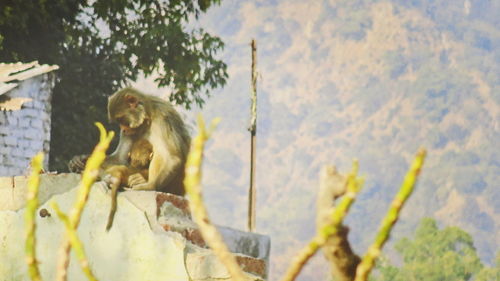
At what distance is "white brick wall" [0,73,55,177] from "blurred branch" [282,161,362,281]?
47.1 ft

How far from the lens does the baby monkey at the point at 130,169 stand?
19.0 ft

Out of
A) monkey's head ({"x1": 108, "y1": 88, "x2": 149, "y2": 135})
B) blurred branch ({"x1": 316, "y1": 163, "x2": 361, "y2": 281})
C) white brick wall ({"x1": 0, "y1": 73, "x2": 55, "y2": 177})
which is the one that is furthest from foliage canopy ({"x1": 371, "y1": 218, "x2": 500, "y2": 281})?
blurred branch ({"x1": 316, "y1": 163, "x2": 361, "y2": 281})

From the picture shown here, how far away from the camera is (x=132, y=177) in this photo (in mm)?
6168

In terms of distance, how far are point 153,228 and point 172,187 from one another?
83 cm

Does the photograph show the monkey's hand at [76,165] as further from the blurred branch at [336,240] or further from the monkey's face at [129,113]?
the blurred branch at [336,240]

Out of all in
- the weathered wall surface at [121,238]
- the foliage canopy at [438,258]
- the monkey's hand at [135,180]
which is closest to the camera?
the weathered wall surface at [121,238]

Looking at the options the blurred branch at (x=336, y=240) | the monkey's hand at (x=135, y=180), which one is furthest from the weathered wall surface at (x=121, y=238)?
the blurred branch at (x=336, y=240)

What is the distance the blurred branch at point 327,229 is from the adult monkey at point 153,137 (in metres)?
4.68

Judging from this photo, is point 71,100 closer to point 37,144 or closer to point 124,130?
point 37,144

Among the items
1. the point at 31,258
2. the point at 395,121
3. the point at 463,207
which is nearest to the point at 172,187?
the point at 31,258

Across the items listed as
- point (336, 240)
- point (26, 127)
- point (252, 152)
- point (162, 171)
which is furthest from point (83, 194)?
point (252, 152)

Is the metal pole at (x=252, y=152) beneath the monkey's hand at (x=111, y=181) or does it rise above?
above

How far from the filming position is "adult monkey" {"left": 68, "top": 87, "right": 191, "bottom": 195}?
6355 mm

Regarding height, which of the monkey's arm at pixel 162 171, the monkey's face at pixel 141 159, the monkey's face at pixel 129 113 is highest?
the monkey's face at pixel 129 113
